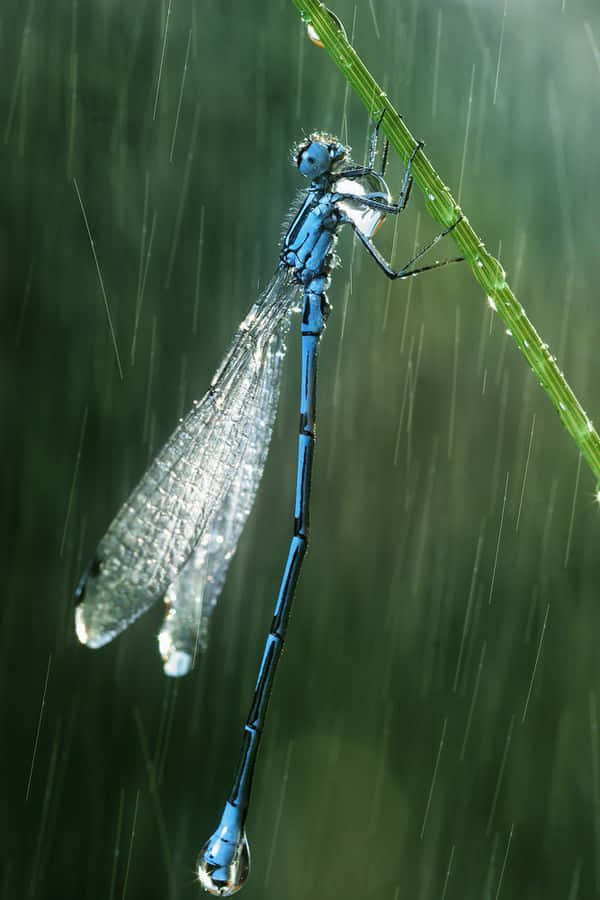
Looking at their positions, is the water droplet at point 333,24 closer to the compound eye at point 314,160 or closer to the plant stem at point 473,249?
the plant stem at point 473,249

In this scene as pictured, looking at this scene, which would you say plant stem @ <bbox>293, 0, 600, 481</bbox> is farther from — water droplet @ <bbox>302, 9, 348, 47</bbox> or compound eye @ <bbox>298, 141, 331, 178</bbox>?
compound eye @ <bbox>298, 141, 331, 178</bbox>

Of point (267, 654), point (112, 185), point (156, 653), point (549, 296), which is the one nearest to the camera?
point (267, 654)

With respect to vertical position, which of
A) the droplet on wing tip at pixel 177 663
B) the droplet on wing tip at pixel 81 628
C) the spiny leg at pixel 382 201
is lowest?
the droplet on wing tip at pixel 177 663

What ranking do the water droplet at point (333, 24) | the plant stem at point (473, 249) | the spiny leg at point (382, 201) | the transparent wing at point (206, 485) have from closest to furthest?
the plant stem at point (473, 249) → the water droplet at point (333, 24) → the spiny leg at point (382, 201) → the transparent wing at point (206, 485)

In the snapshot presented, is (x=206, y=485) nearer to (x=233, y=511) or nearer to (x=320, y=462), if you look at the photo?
(x=233, y=511)

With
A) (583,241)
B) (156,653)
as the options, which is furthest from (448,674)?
(583,241)

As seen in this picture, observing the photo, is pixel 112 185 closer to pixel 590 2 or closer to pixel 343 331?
pixel 343 331

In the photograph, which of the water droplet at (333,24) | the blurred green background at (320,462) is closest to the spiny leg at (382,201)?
the water droplet at (333,24)

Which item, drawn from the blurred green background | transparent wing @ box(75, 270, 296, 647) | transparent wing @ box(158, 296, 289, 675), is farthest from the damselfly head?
the blurred green background

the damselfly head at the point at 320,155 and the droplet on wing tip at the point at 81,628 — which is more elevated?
the damselfly head at the point at 320,155
